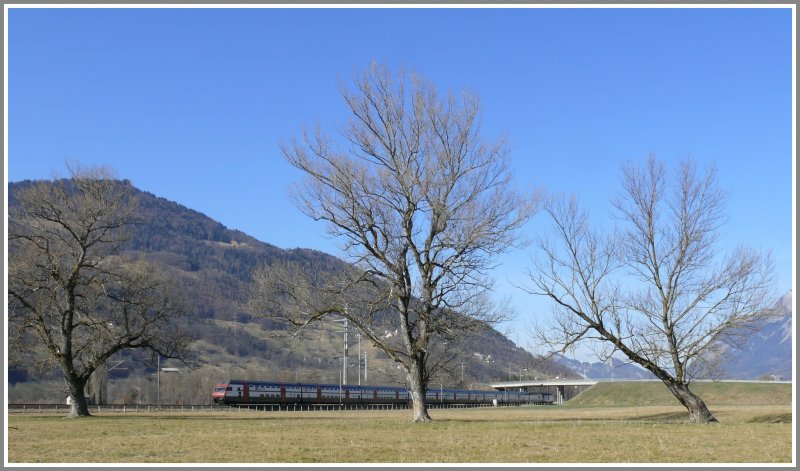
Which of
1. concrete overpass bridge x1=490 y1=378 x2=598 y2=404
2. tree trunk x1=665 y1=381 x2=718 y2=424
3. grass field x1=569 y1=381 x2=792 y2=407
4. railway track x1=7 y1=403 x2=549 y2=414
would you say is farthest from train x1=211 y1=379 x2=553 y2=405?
tree trunk x1=665 y1=381 x2=718 y2=424

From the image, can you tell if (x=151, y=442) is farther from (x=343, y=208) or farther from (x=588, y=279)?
(x=588, y=279)

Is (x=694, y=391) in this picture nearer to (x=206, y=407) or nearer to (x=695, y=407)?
(x=206, y=407)

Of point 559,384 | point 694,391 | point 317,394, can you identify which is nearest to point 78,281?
point 317,394

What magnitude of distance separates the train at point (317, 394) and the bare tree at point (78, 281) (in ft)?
131

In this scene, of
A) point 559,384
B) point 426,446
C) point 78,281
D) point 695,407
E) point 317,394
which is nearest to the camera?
point 426,446

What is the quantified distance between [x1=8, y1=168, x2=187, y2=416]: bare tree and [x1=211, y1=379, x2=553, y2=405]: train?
39.9 metres

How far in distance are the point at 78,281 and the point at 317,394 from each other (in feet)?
168

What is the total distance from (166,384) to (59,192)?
325 feet

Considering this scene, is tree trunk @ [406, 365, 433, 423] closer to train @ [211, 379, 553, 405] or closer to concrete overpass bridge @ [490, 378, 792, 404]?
train @ [211, 379, 553, 405]

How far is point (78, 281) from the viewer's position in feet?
120

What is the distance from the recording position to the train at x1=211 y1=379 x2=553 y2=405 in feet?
256

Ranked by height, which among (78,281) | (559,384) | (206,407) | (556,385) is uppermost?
(78,281)

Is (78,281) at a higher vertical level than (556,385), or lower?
higher

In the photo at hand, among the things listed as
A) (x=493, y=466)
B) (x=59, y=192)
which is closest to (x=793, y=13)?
(x=493, y=466)
